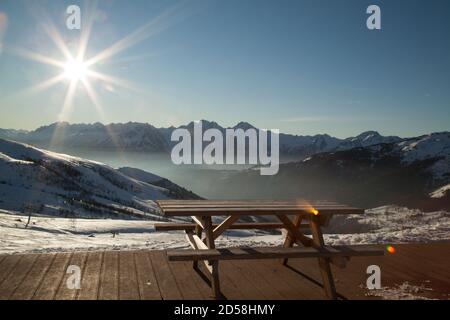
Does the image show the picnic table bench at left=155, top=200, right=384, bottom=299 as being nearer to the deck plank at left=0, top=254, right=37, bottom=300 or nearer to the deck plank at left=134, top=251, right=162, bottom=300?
the deck plank at left=134, top=251, right=162, bottom=300

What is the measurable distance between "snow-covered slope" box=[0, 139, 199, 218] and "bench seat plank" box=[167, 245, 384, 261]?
170 ft

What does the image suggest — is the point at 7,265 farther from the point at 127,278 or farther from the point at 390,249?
the point at 390,249

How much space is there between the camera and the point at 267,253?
5.41 meters

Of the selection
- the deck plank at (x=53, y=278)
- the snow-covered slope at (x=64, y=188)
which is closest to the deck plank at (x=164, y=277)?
the deck plank at (x=53, y=278)

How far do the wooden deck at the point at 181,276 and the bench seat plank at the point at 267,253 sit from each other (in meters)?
0.69

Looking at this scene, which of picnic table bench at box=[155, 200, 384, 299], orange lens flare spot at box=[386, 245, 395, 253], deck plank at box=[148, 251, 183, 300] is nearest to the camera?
picnic table bench at box=[155, 200, 384, 299]

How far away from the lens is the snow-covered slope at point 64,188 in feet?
228

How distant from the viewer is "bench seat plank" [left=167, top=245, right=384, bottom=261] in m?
5.18

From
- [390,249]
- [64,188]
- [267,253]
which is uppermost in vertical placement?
[267,253]

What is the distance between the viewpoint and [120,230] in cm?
2453

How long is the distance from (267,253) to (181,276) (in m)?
1.87

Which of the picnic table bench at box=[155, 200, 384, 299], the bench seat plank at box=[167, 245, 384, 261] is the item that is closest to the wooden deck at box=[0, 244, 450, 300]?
the picnic table bench at box=[155, 200, 384, 299]

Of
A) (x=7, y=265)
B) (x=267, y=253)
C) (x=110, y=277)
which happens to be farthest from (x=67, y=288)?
(x=267, y=253)
